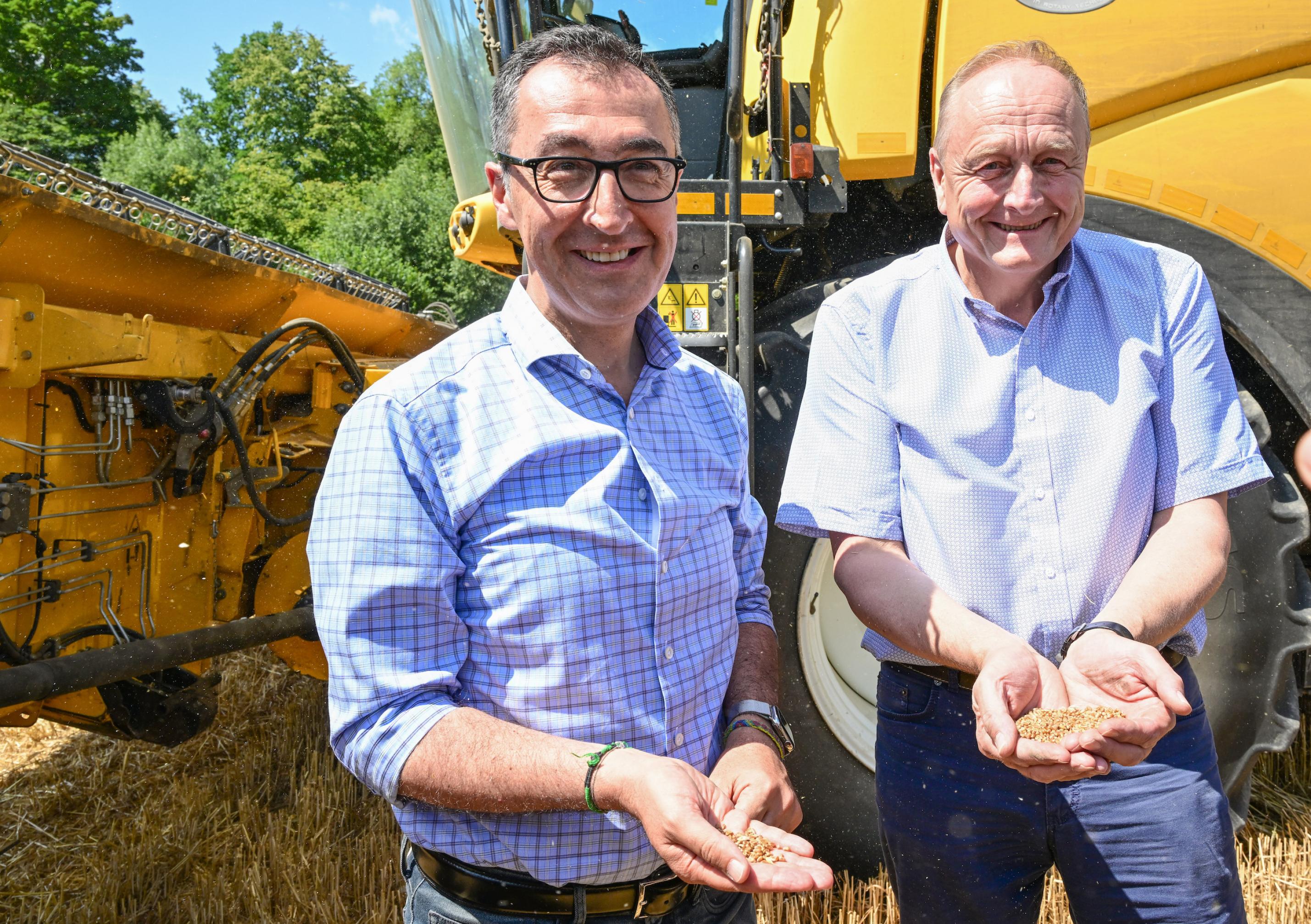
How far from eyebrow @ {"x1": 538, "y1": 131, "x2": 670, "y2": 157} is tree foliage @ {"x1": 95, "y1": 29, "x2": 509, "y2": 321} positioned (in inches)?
818

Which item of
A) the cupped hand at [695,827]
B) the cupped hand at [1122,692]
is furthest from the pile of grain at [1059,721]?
the cupped hand at [695,827]

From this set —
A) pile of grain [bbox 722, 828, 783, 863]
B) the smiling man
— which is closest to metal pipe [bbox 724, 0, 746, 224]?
the smiling man

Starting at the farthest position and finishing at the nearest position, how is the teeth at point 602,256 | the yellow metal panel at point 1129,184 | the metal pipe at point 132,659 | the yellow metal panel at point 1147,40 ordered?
the yellow metal panel at point 1129,184
the yellow metal panel at point 1147,40
the metal pipe at point 132,659
the teeth at point 602,256

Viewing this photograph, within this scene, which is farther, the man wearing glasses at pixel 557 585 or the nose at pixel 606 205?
the nose at pixel 606 205

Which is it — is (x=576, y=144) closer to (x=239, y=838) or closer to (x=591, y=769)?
(x=591, y=769)

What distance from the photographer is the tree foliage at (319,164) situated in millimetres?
24141

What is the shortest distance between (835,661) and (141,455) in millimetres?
2332

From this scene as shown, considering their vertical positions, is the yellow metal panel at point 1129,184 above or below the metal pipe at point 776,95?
below

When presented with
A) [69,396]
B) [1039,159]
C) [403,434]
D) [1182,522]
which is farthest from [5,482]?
[1182,522]

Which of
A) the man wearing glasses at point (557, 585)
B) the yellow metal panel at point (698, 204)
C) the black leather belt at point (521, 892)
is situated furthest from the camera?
the yellow metal panel at point (698, 204)

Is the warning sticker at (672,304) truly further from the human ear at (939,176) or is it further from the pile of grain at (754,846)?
Result: the pile of grain at (754,846)

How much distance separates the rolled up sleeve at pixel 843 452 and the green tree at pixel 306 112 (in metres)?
37.7

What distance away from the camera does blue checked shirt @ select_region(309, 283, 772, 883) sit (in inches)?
50.1

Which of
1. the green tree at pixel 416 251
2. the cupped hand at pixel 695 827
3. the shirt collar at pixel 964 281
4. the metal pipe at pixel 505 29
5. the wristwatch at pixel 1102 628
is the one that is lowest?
the cupped hand at pixel 695 827
